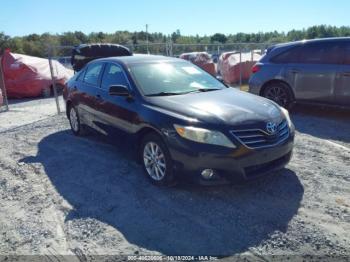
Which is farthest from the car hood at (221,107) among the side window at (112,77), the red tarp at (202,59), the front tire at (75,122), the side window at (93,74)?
the red tarp at (202,59)

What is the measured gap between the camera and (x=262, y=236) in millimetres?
3418

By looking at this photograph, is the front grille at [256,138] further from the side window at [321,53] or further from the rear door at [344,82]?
the side window at [321,53]

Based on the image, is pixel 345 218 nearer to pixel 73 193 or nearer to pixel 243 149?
pixel 243 149

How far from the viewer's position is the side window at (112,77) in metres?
5.36

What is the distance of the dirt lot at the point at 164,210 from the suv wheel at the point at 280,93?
2.60 m

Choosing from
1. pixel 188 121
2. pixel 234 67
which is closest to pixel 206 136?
pixel 188 121

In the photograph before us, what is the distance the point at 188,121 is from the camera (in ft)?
13.6

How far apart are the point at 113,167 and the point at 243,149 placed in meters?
2.19

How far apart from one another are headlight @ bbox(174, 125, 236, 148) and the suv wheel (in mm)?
4947

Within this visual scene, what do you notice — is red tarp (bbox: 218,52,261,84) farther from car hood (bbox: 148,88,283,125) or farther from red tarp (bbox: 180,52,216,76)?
car hood (bbox: 148,88,283,125)

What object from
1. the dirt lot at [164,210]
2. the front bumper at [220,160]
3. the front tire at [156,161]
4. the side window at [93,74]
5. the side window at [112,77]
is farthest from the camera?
the side window at [93,74]

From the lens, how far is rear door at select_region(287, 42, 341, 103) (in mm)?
7711

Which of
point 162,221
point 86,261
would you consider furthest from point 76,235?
point 162,221

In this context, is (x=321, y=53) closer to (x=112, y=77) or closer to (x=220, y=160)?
(x=112, y=77)
